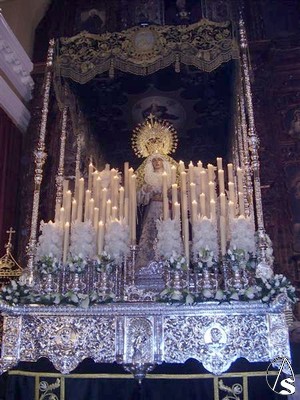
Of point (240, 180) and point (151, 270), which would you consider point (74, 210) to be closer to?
point (151, 270)

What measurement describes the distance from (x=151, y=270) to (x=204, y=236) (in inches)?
33.0

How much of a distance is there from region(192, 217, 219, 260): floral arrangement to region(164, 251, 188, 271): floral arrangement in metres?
0.16

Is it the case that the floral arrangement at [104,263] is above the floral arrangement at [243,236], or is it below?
below

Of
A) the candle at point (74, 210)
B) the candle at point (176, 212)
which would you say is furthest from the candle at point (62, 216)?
the candle at point (176, 212)

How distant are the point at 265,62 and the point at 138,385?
461 centimetres

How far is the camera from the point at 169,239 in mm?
4215

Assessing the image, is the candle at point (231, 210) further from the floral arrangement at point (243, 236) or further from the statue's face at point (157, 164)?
the statue's face at point (157, 164)

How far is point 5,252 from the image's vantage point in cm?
595

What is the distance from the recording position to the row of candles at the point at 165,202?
4.41 metres

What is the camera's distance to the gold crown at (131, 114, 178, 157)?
5.95 metres

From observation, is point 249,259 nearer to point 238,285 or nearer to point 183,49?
point 238,285

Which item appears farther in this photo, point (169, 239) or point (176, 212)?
point (176, 212)

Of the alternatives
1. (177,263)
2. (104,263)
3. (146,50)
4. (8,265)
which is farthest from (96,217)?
(146,50)

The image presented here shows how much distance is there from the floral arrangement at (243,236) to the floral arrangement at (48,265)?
1510 millimetres
